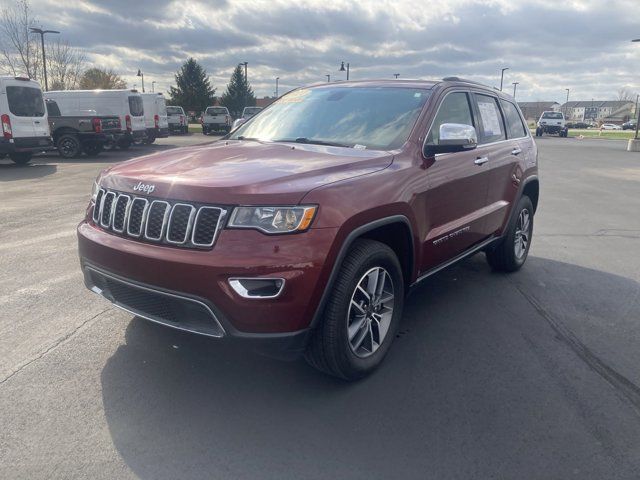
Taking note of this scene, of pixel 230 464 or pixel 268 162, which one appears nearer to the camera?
pixel 230 464

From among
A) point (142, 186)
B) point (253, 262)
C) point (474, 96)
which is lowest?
point (253, 262)

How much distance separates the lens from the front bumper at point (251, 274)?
2.64 m

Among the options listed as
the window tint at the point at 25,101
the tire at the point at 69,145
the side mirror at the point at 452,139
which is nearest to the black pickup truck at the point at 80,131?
the tire at the point at 69,145

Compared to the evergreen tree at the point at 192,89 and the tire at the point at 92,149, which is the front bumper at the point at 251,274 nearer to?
the tire at the point at 92,149

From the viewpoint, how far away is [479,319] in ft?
14.2

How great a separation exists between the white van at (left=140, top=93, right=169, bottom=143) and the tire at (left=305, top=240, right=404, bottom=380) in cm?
2060

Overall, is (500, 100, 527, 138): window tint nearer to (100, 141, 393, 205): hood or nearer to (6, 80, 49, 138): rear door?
(100, 141, 393, 205): hood

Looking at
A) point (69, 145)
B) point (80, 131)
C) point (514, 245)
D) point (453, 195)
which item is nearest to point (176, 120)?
point (69, 145)

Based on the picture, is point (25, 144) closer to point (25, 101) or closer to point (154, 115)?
point (25, 101)

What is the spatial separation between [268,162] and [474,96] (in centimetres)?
240

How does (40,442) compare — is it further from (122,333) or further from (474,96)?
(474,96)

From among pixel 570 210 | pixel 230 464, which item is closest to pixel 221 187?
pixel 230 464

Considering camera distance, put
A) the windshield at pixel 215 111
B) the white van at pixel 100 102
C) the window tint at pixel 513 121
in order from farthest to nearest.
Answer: the windshield at pixel 215 111 < the white van at pixel 100 102 < the window tint at pixel 513 121

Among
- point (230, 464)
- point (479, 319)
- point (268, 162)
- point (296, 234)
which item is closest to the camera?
point (230, 464)
